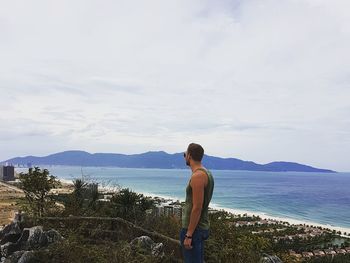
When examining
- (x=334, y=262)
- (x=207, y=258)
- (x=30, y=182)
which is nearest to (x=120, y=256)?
(x=207, y=258)

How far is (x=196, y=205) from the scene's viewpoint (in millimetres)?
3709

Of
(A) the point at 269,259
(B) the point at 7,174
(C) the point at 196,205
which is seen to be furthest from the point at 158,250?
(B) the point at 7,174

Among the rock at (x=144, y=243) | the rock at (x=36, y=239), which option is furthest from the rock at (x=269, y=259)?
the rock at (x=36, y=239)

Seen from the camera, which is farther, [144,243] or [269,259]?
[144,243]

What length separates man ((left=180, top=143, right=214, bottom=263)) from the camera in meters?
3.71

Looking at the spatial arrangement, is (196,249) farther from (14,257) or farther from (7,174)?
(7,174)

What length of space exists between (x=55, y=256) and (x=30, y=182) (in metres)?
4.36

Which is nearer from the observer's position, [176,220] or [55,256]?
[55,256]

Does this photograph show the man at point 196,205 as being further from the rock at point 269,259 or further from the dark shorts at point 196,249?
the rock at point 269,259

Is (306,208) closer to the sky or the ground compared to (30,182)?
closer to the ground

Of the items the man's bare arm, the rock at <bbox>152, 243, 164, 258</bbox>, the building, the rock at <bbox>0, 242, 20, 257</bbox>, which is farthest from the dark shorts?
the building

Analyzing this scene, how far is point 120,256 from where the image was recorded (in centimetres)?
488

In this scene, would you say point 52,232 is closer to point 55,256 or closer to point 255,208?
point 55,256

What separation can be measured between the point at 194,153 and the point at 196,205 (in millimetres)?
487
